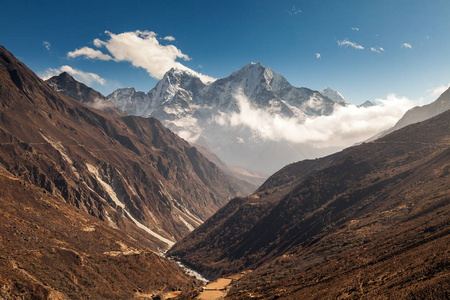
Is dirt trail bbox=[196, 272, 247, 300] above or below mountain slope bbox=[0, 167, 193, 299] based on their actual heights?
below

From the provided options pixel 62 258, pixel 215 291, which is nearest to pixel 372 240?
pixel 215 291

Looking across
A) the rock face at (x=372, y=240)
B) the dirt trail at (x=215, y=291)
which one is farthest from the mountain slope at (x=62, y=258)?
the rock face at (x=372, y=240)

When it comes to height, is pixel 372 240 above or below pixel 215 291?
above

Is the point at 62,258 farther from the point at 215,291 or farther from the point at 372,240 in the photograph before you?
the point at 372,240

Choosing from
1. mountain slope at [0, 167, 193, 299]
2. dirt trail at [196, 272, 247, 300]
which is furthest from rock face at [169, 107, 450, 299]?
mountain slope at [0, 167, 193, 299]

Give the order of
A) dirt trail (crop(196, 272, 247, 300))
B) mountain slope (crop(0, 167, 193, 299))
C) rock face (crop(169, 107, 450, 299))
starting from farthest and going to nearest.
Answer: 1. dirt trail (crop(196, 272, 247, 300))
2. mountain slope (crop(0, 167, 193, 299))
3. rock face (crop(169, 107, 450, 299))

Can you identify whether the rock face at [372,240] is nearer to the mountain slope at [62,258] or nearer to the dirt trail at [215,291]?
the dirt trail at [215,291]

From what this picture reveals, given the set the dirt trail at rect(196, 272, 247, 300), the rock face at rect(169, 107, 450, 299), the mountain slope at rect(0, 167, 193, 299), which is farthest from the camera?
the dirt trail at rect(196, 272, 247, 300)

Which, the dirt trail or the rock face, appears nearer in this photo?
the rock face

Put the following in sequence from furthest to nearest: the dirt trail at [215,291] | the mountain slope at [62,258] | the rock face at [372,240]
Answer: the dirt trail at [215,291] → the mountain slope at [62,258] → the rock face at [372,240]

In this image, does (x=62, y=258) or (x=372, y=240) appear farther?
(x=62, y=258)

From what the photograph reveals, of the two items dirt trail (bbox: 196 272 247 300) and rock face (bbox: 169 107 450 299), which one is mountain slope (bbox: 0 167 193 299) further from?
rock face (bbox: 169 107 450 299)
